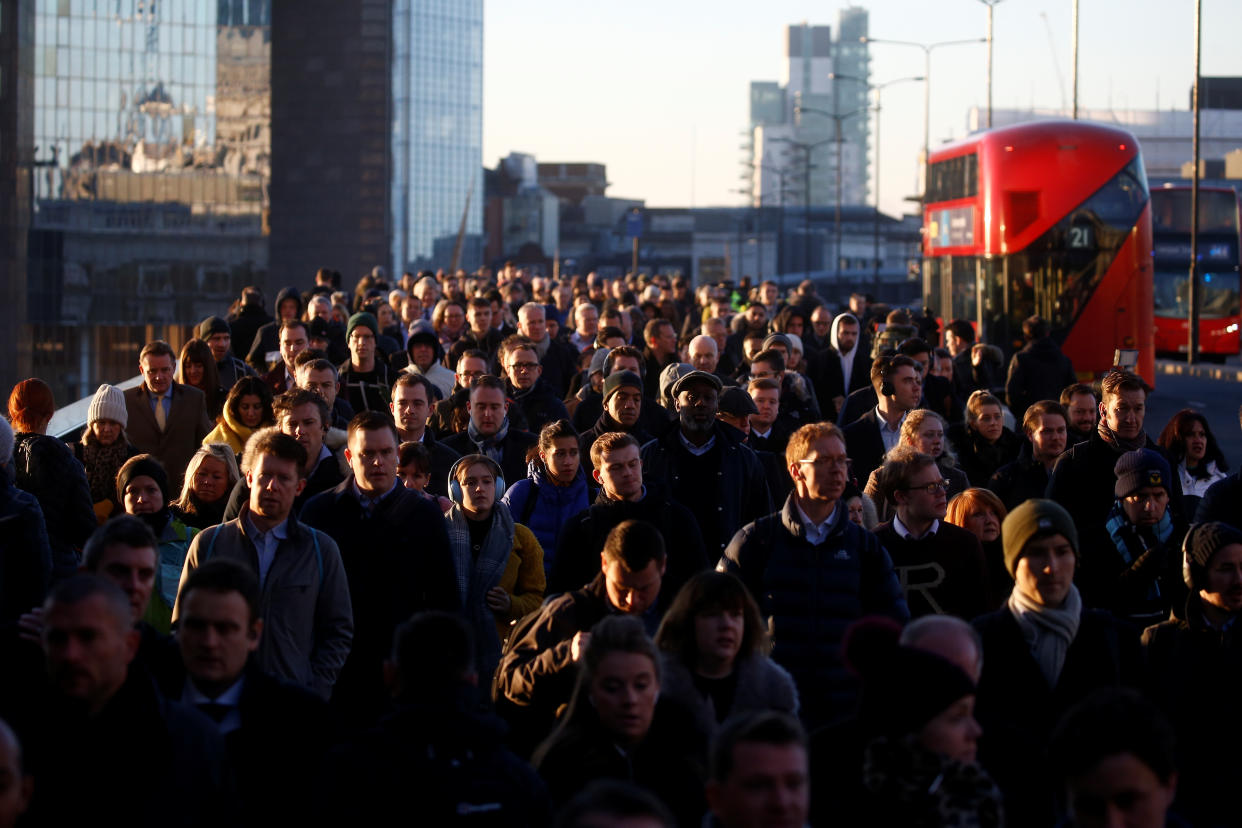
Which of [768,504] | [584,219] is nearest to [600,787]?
[768,504]

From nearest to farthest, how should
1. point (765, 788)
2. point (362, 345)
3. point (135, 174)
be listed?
point (765, 788), point (362, 345), point (135, 174)

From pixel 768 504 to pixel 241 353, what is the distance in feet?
28.5

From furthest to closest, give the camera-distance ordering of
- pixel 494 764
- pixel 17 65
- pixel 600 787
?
pixel 17 65
pixel 494 764
pixel 600 787

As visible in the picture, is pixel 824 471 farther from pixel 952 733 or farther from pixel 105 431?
pixel 105 431

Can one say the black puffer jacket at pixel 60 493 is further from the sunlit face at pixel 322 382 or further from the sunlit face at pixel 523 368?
the sunlit face at pixel 523 368

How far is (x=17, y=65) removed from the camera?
7219 centimetres

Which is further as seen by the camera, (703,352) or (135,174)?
(135,174)

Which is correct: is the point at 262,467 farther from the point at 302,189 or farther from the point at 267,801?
the point at 302,189

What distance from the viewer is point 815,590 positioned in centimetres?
650

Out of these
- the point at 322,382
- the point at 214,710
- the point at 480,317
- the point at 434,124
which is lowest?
the point at 214,710

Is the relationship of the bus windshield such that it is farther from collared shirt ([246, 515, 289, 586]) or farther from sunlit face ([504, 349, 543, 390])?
collared shirt ([246, 515, 289, 586])

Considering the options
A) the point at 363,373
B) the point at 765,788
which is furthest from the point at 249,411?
the point at 765,788

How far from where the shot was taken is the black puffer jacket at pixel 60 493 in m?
8.09

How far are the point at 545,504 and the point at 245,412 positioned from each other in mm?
2015
